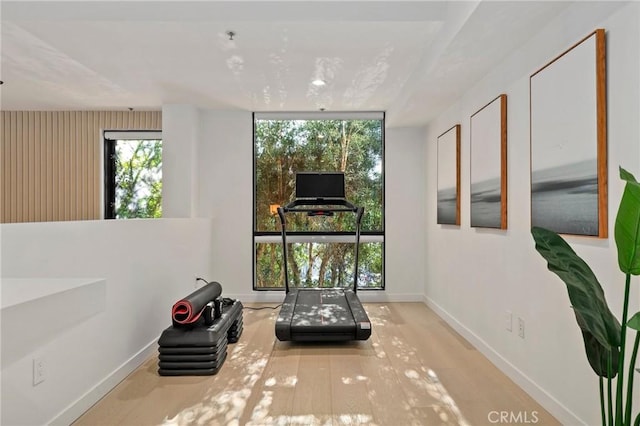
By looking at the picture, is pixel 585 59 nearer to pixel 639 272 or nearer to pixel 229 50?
pixel 639 272

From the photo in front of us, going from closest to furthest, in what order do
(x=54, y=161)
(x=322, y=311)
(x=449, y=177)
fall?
(x=322, y=311) < (x=449, y=177) < (x=54, y=161)

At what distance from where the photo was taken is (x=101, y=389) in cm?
278

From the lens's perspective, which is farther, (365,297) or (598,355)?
(365,297)

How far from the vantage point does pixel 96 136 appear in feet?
19.0

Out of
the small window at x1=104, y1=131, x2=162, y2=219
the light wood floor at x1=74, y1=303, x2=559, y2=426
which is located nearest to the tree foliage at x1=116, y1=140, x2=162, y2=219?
the small window at x1=104, y1=131, x2=162, y2=219

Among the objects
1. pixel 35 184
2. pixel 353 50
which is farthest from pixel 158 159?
pixel 353 50

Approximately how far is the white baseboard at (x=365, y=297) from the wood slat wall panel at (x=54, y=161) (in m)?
2.46

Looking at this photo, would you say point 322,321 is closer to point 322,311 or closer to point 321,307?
point 322,311

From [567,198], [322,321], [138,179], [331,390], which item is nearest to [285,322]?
[322,321]

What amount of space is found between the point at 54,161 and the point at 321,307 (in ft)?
14.1

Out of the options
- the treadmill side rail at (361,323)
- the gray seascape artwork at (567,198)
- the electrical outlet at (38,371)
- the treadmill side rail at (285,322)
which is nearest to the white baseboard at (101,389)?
the electrical outlet at (38,371)

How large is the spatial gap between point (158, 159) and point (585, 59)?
536 cm

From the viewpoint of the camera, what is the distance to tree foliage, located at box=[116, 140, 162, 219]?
5926mm

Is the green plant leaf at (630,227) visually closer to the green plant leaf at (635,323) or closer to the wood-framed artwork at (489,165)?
the green plant leaf at (635,323)
